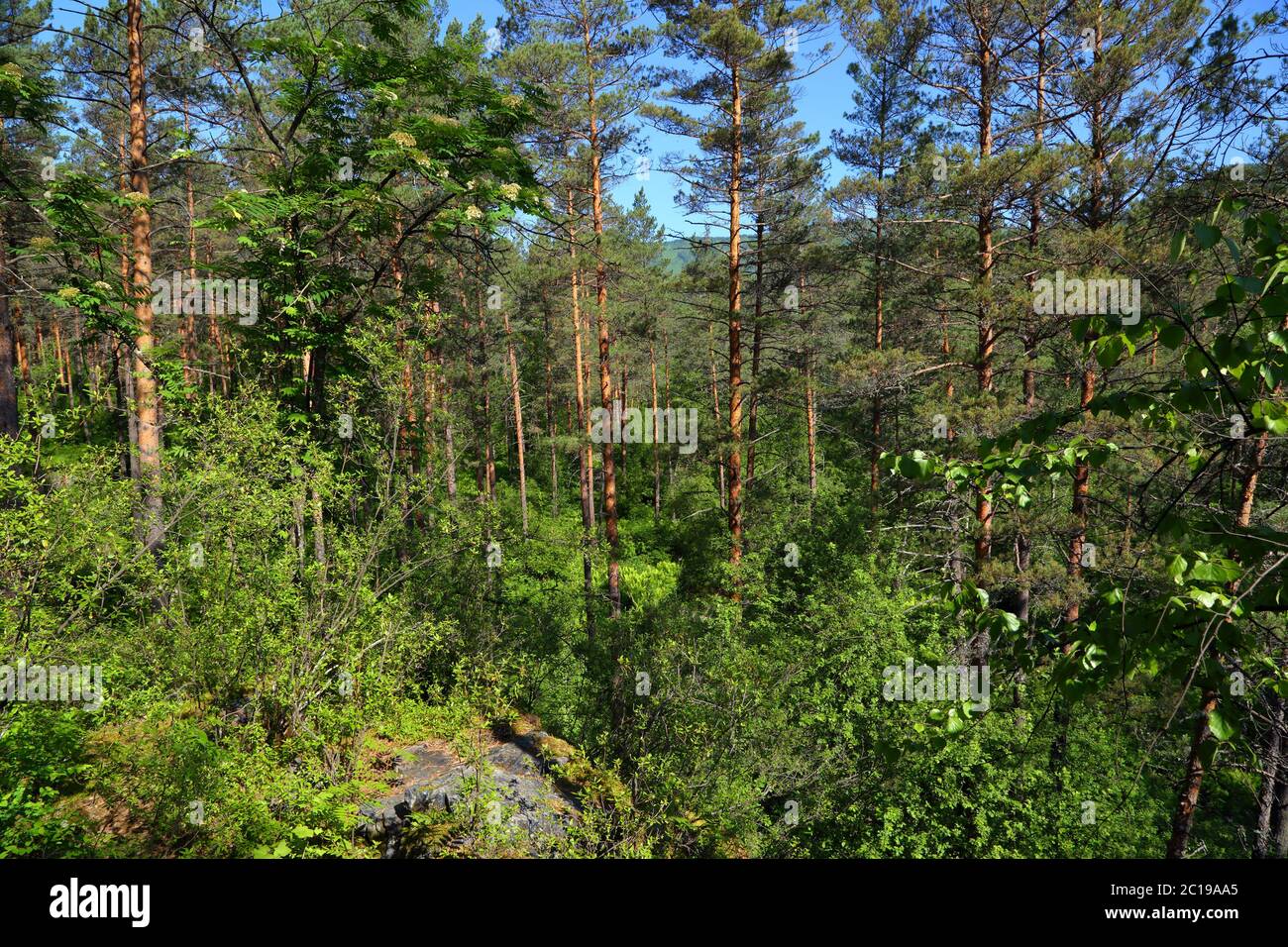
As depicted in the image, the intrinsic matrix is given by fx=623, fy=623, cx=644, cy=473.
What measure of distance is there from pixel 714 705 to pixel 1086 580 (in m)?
6.56

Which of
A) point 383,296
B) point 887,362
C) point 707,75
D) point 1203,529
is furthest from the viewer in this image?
point 707,75

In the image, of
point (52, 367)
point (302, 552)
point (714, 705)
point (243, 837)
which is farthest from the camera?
Result: point (52, 367)

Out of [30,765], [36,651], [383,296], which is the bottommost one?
[30,765]

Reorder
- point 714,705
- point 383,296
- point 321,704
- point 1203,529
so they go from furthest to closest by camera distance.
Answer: point 383,296, point 714,705, point 321,704, point 1203,529

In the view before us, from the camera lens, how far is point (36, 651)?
5195mm

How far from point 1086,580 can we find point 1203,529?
33.8 ft

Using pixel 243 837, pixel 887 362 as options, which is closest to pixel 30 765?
pixel 243 837

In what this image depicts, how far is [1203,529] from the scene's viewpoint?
1.68m

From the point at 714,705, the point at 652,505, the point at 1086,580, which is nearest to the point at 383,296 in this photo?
the point at 714,705

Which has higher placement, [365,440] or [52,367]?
[52,367]

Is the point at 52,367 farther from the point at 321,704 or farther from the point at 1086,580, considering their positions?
the point at 1086,580

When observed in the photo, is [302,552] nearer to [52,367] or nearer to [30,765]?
[30,765]

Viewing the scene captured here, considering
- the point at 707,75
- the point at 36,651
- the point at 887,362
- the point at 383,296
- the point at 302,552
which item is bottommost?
the point at 36,651

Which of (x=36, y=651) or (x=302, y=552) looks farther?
(x=302, y=552)
